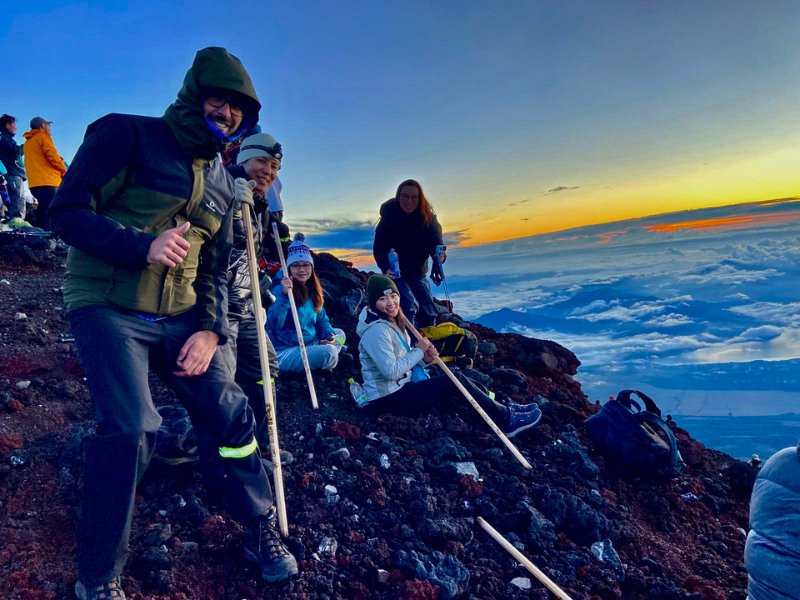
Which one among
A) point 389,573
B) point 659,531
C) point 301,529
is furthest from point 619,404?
point 301,529

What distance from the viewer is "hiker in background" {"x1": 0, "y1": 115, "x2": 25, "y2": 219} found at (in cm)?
1214

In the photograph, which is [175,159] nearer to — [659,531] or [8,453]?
[8,453]

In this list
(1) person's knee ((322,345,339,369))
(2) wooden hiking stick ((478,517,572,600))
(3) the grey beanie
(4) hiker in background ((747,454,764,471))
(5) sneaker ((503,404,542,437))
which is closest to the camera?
(2) wooden hiking stick ((478,517,572,600))

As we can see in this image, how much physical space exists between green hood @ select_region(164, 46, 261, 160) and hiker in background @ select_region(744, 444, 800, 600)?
363 cm

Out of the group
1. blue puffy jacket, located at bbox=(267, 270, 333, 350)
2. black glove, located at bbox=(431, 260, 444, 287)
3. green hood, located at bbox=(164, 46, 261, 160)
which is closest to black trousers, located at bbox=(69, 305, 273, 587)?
green hood, located at bbox=(164, 46, 261, 160)

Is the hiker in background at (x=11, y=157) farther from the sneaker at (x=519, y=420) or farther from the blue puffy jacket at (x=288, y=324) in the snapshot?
the sneaker at (x=519, y=420)

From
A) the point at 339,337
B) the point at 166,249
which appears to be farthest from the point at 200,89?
the point at 339,337

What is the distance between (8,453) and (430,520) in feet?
12.3

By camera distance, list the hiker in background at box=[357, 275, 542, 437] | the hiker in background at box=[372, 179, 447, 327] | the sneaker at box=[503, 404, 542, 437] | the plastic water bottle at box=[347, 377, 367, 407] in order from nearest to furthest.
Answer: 1. the hiker in background at box=[357, 275, 542, 437]
2. the sneaker at box=[503, 404, 542, 437]
3. the plastic water bottle at box=[347, 377, 367, 407]
4. the hiker in background at box=[372, 179, 447, 327]

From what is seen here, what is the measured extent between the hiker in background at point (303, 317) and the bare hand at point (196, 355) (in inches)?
154

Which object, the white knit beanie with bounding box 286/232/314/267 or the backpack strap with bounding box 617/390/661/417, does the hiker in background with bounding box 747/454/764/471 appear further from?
the white knit beanie with bounding box 286/232/314/267

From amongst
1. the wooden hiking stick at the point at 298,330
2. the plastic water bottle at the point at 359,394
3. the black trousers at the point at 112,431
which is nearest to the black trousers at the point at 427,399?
the plastic water bottle at the point at 359,394

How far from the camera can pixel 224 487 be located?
3119mm

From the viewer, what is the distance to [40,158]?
33.1ft
